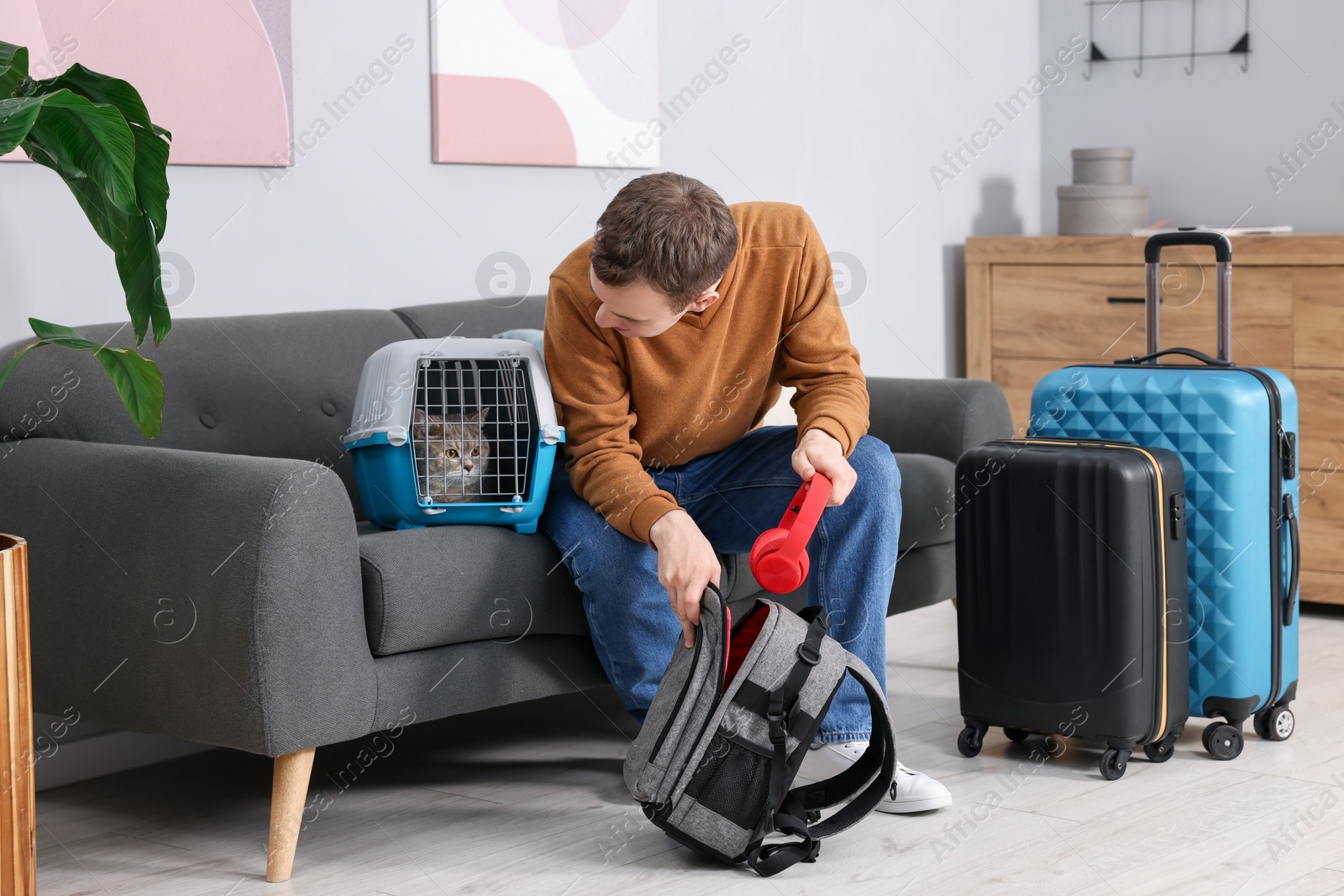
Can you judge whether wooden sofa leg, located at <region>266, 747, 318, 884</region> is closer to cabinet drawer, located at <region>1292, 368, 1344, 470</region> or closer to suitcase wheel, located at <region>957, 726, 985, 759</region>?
suitcase wheel, located at <region>957, 726, 985, 759</region>

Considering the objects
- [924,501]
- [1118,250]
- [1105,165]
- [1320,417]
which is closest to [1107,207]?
[1105,165]

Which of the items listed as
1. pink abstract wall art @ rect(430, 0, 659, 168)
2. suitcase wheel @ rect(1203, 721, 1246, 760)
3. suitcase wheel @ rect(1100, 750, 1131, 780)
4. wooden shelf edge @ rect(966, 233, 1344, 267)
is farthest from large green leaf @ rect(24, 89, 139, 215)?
wooden shelf edge @ rect(966, 233, 1344, 267)

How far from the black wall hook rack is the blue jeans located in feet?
7.64

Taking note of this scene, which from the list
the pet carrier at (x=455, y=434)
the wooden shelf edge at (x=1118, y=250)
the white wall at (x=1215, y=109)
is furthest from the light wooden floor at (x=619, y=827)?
the white wall at (x=1215, y=109)

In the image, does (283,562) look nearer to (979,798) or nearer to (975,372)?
(979,798)

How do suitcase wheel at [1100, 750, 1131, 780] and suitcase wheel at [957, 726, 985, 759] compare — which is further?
suitcase wheel at [957, 726, 985, 759]

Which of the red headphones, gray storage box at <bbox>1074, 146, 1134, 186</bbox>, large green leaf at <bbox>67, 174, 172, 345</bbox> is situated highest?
gray storage box at <bbox>1074, 146, 1134, 186</bbox>

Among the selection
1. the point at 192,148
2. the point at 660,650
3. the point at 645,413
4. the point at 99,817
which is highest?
the point at 192,148

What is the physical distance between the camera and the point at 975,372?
3.95 metres

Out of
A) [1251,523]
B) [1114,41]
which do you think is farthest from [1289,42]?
[1251,523]

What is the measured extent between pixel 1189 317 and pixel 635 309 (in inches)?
81.8

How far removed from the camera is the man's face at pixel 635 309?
1838 millimetres

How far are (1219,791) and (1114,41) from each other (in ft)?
8.55

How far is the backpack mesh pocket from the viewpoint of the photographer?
182 cm
